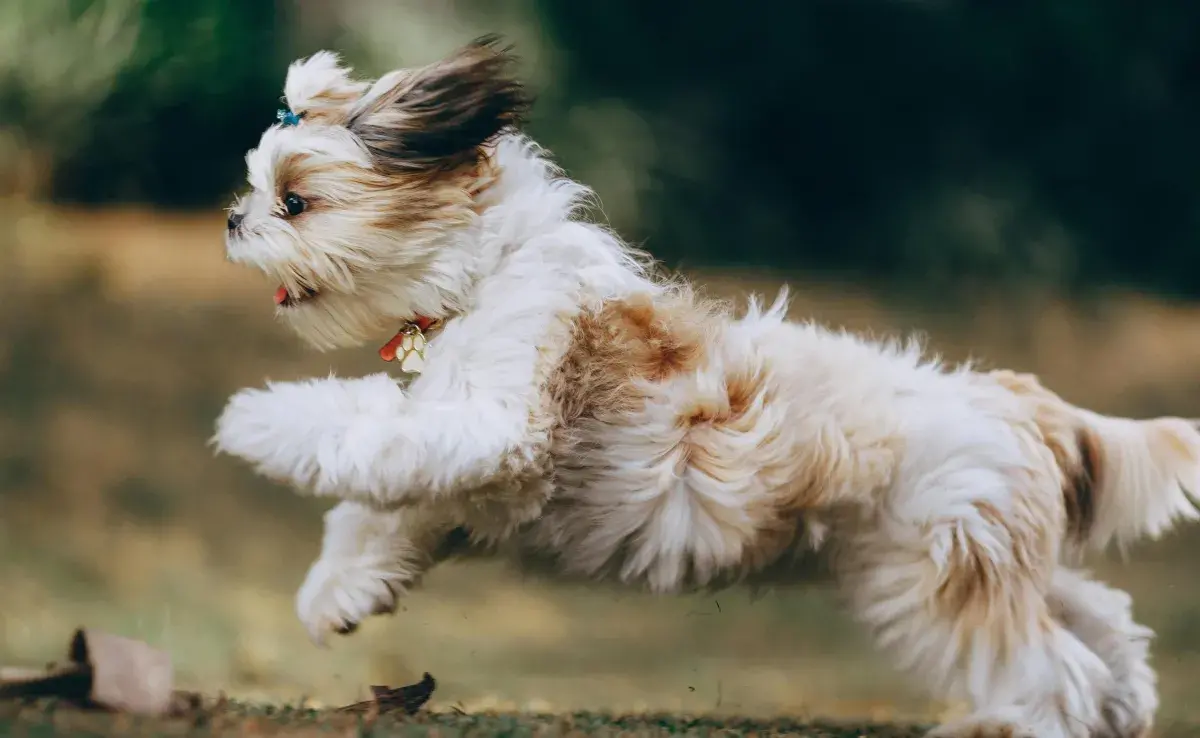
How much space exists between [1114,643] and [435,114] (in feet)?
4.43

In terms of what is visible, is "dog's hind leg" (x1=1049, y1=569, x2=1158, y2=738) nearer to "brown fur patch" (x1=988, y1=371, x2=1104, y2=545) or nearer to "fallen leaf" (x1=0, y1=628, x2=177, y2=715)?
"brown fur patch" (x1=988, y1=371, x2=1104, y2=545)

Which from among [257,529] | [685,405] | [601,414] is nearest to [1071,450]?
[685,405]

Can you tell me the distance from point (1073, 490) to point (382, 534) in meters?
1.06

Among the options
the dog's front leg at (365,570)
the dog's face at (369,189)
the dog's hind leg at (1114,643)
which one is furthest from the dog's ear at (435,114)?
the dog's hind leg at (1114,643)

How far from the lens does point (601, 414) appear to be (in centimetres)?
163

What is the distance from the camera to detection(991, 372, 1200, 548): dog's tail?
70.9 inches

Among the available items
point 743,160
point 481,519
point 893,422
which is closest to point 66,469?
point 481,519

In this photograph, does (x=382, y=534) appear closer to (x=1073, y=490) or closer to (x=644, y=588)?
(x=644, y=588)

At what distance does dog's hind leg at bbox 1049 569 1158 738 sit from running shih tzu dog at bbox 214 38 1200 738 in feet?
0.35

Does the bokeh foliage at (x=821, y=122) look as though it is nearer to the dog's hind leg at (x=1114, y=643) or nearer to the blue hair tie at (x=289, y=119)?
the blue hair tie at (x=289, y=119)

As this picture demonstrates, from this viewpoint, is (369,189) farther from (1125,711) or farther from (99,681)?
(1125,711)

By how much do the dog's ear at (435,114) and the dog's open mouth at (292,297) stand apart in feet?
0.69

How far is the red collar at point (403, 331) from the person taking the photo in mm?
1709

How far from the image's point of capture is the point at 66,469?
2.63m
